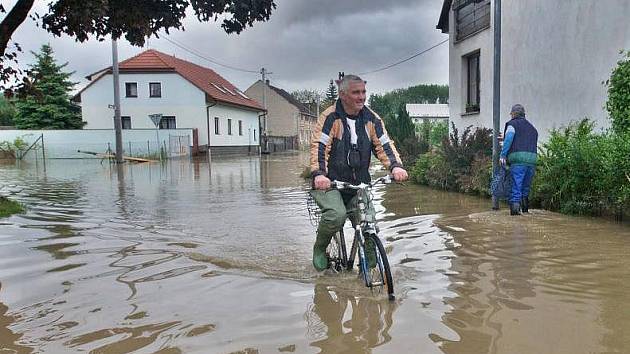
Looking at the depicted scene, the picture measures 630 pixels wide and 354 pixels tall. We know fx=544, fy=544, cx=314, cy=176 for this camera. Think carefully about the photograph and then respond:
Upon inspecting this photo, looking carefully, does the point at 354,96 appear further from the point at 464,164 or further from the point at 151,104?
the point at 151,104

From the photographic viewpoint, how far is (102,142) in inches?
1379

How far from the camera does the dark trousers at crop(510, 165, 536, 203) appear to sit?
8.43 meters

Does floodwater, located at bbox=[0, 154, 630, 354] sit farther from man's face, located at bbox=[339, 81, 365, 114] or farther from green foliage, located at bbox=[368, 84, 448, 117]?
green foliage, located at bbox=[368, 84, 448, 117]

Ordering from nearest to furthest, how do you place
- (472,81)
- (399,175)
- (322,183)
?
(322,183)
(399,175)
(472,81)

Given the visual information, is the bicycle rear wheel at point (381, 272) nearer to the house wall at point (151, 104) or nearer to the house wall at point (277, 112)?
the house wall at point (151, 104)

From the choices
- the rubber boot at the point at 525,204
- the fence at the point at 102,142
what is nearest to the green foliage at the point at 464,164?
the rubber boot at the point at 525,204

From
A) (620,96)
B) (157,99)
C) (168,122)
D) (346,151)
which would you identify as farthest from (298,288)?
(157,99)

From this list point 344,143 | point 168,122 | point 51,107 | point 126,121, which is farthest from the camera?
point 51,107

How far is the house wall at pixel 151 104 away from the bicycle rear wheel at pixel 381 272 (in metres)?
35.7

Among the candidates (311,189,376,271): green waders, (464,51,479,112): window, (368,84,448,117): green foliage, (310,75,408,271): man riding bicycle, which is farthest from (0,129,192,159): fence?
(368,84,448,117): green foliage

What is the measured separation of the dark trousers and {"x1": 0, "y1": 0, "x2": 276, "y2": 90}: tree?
474 cm

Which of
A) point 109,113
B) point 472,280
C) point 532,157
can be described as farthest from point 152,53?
point 472,280

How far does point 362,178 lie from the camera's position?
486 centimetres

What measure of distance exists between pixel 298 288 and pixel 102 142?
1310 inches
